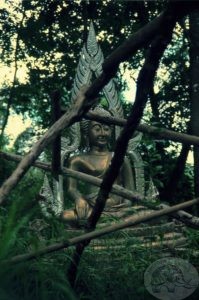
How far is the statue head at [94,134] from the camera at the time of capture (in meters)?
7.54

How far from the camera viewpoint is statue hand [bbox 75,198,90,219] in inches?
264

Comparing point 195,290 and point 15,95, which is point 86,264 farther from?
point 15,95

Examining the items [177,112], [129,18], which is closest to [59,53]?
[129,18]

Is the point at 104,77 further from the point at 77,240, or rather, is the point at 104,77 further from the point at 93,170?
the point at 93,170

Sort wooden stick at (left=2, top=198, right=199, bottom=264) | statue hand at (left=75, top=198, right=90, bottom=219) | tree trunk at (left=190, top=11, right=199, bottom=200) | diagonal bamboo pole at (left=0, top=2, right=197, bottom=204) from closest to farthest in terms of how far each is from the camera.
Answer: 1. diagonal bamboo pole at (left=0, top=2, right=197, bottom=204)
2. wooden stick at (left=2, top=198, right=199, bottom=264)
3. statue hand at (left=75, top=198, right=90, bottom=219)
4. tree trunk at (left=190, top=11, right=199, bottom=200)

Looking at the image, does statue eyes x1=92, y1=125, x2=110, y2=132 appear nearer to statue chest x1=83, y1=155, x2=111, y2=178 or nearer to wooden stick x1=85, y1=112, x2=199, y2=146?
statue chest x1=83, y1=155, x2=111, y2=178

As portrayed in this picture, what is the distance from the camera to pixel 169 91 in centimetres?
1105

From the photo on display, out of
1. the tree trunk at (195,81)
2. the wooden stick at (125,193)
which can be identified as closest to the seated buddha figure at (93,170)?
the tree trunk at (195,81)

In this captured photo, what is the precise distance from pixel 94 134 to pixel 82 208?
1070 mm

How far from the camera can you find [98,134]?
7523 mm

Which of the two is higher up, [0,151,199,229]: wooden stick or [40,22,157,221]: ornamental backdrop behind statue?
[40,22,157,221]: ornamental backdrop behind statue
